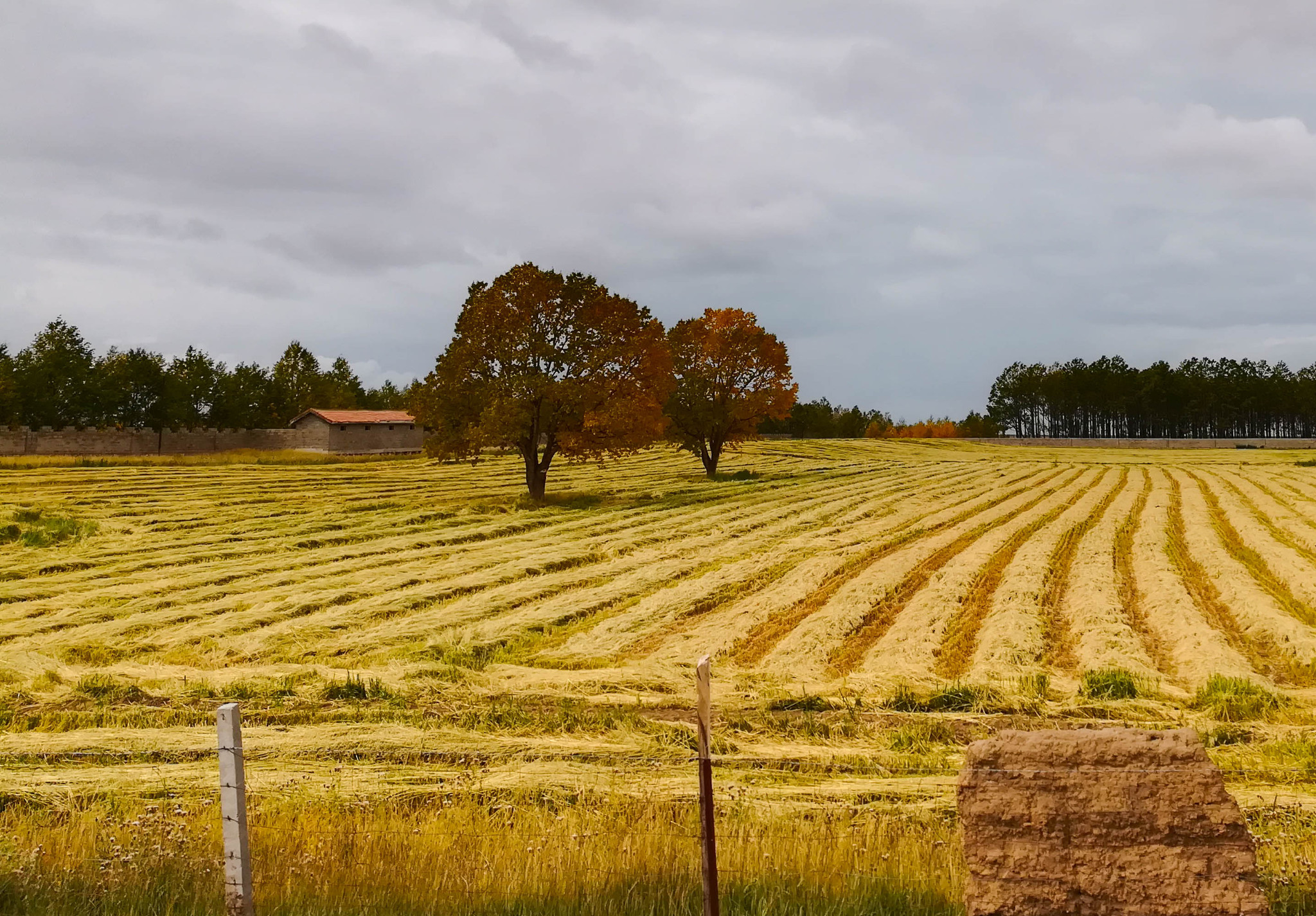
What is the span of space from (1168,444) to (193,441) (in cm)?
9717

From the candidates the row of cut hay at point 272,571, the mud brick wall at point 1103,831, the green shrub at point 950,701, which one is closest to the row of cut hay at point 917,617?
the green shrub at point 950,701

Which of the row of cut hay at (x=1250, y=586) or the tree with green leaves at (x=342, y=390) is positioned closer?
the row of cut hay at (x=1250, y=586)

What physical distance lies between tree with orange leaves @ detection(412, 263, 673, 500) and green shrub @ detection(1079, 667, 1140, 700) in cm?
2613

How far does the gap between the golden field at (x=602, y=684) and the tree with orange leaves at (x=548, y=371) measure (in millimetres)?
5878

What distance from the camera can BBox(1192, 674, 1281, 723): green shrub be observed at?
34.6 feet

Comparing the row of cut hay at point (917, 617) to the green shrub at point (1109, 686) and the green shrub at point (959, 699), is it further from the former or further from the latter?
the green shrub at point (1109, 686)

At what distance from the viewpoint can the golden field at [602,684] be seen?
6.40 metres

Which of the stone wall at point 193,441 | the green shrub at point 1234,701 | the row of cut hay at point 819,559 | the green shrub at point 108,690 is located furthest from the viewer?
the stone wall at point 193,441

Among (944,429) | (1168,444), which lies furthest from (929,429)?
(1168,444)

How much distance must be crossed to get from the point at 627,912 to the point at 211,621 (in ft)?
45.2

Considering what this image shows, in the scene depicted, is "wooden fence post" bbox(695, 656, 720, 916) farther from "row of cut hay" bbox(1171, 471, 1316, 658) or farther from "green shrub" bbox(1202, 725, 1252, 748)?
"row of cut hay" bbox(1171, 471, 1316, 658)

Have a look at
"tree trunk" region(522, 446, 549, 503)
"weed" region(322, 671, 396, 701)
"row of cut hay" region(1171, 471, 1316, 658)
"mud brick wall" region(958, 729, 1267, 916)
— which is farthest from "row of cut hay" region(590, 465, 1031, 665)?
"tree trunk" region(522, 446, 549, 503)

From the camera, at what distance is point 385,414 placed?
75.1 metres

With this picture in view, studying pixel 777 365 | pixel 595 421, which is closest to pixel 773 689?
pixel 595 421
